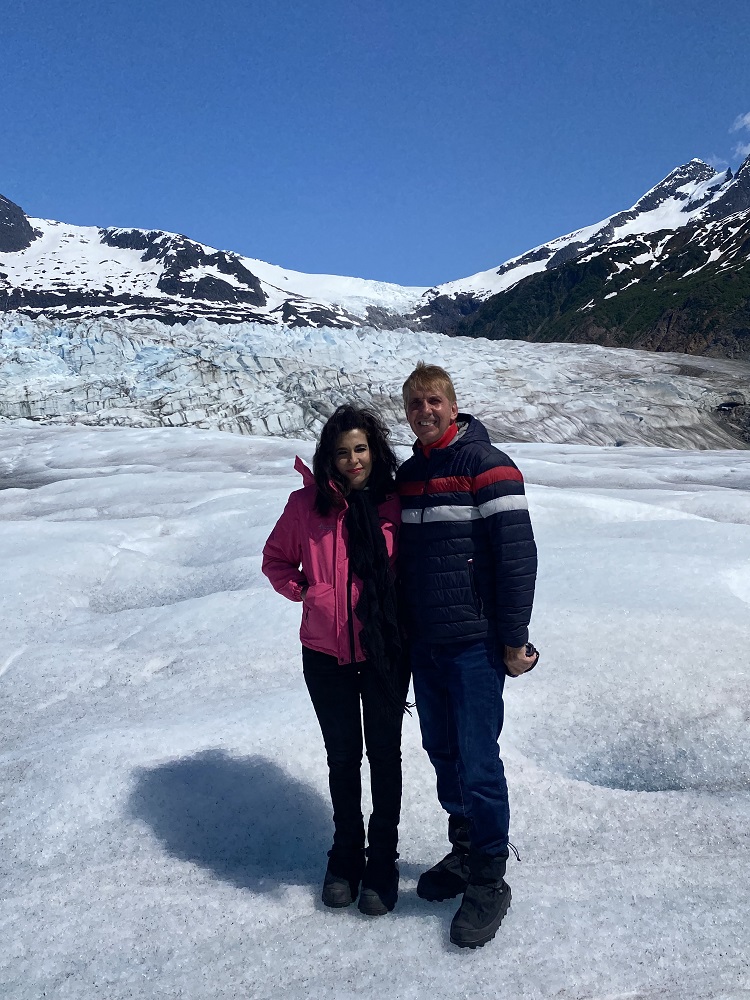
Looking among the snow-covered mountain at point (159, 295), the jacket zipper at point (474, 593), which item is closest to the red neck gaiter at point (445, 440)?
the jacket zipper at point (474, 593)

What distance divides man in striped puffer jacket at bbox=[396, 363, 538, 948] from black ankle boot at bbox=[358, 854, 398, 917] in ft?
0.44

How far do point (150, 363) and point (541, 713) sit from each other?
24.9 metres

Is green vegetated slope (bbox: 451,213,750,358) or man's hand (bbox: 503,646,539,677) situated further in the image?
green vegetated slope (bbox: 451,213,750,358)

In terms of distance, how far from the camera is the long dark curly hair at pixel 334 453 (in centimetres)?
275

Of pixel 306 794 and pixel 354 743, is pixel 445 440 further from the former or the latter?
pixel 306 794

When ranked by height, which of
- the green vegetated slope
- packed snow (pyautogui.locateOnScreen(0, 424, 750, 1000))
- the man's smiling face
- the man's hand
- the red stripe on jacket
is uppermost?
the green vegetated slope

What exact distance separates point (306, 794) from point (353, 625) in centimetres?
127

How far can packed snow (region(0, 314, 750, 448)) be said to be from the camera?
2264 centimetres

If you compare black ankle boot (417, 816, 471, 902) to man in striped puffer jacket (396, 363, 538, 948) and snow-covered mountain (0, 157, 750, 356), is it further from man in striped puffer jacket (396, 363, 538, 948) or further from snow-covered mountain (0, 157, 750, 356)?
snow-covered mountain (0, 157, 750, 356)

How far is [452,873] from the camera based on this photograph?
9.19 ft

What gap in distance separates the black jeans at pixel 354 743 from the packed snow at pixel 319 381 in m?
17.0

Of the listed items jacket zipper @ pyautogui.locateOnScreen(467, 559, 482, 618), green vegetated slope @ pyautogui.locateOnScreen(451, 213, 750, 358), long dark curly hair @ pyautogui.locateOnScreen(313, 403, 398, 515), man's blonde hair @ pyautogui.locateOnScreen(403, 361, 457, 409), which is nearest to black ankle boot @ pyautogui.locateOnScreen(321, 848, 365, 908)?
jacket zipper @ pyautogui.locateOnScreen(467, 559, 482, 618)

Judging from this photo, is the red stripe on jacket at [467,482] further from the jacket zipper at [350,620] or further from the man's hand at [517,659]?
the man's hand at [517,659]

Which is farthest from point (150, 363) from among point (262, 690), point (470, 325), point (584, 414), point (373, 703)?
point (470, 325)
